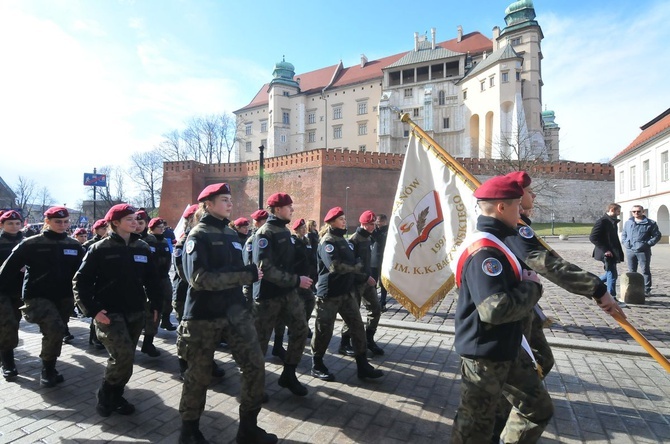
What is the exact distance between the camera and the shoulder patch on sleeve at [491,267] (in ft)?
7.75

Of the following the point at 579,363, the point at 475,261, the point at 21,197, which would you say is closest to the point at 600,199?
the point at 579,363

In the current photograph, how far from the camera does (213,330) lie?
3.40m

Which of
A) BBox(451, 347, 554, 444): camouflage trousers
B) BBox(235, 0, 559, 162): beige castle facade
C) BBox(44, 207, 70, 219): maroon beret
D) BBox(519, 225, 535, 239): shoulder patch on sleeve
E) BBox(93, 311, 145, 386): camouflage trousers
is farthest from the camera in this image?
BBox(235, 0, 559, 162): beige castle facade

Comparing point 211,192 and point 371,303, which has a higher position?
point 211,192

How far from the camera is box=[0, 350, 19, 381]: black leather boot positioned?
4902 mm

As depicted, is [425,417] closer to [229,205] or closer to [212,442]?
[212,442]

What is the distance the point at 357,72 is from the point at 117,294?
68.7 meters

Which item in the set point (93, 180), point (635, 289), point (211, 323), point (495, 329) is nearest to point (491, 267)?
point (495, 329)

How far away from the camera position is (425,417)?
384 centimetres

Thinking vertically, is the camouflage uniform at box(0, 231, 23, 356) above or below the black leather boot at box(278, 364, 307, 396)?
above

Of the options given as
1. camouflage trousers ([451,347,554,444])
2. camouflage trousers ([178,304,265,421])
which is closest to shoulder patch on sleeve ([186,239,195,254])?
camouflage trousers ([178,304,265,421])

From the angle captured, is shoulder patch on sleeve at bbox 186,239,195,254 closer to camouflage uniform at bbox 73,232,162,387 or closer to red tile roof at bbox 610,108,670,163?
camouflage uniform at bbox 73,232,162,387

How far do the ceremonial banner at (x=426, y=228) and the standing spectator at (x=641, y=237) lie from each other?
647cm

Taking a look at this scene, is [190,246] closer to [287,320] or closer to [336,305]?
[287,320]
